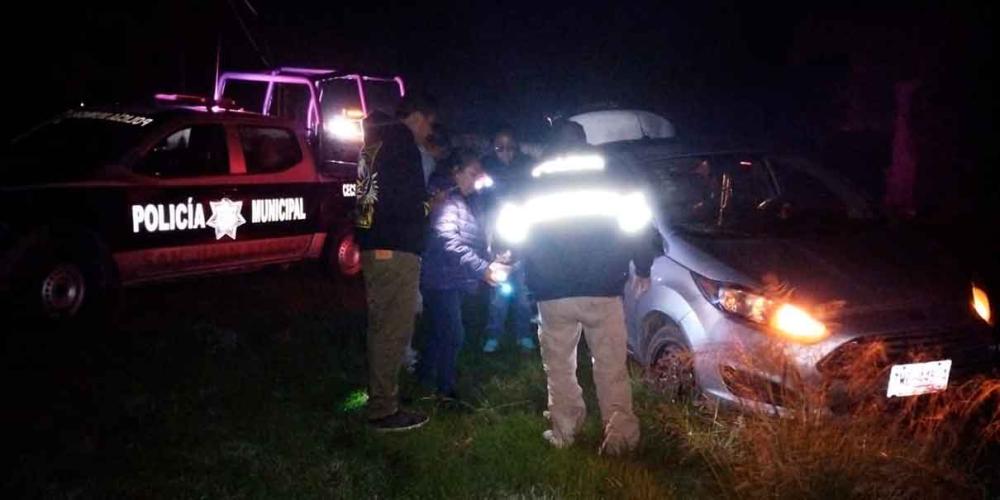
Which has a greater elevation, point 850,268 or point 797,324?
point 850,268

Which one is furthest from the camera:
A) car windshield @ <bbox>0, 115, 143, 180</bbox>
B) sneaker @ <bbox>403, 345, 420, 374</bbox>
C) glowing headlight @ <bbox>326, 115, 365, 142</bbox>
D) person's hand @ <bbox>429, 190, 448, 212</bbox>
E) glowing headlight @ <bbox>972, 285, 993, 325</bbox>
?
glowing headlight @ <bbox>326, 115, 365, 142</bbox>

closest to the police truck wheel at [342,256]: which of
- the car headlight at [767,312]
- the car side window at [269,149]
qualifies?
the car side window at [269,149]

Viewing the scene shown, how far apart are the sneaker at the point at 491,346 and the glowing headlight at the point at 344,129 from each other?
403 centimetres

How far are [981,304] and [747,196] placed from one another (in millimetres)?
1624

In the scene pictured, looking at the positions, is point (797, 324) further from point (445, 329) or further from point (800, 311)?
point (445, 329)

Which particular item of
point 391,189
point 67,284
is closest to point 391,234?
point 391,189

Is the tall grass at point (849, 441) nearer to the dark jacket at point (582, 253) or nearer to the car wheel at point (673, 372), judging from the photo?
the car wheel at point (673, 372)

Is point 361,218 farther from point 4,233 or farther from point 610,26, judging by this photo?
point 610,26

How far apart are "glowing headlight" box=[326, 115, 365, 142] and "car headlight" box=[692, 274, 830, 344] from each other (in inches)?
232

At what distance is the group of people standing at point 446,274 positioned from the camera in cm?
451

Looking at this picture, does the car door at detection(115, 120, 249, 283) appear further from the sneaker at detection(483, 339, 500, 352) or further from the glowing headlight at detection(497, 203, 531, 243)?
the glowing headlight at detection(497, 203, 531, 243)

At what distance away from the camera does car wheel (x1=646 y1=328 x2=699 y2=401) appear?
5051 millimetres

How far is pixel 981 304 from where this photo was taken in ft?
16.7

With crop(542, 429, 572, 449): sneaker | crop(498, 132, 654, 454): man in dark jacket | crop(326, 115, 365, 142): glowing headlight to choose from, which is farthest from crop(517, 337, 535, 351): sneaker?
crop(326, 115, 365, 142): glowing headlight
